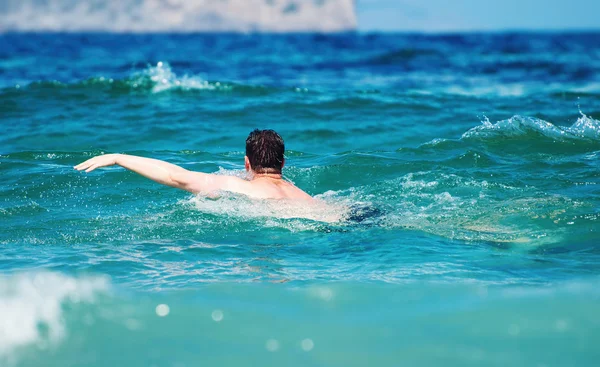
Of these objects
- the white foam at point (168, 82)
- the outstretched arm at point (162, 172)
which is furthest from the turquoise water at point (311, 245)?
the white foam at point (168, 82)

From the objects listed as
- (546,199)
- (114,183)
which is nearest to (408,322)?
(546,199)

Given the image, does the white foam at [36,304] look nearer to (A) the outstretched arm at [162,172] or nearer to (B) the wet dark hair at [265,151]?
(A) the outstretched arm at [162,172]

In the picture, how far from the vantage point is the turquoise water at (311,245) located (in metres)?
4.07

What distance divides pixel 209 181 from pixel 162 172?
473mm

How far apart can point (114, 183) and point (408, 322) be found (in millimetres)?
5654

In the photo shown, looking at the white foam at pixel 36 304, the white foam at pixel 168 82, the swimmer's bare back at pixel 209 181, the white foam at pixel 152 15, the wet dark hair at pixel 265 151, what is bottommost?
the white foam at pixel 36 304

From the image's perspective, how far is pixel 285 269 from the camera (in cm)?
563

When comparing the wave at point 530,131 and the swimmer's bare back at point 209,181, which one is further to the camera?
the wave at point 530,131

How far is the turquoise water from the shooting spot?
4.07m

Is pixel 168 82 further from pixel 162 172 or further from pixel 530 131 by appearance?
pixel 162 172

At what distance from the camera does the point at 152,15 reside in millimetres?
132750

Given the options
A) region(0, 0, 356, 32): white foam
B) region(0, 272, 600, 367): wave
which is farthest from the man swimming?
region(0, 0, 356, 32): white foam

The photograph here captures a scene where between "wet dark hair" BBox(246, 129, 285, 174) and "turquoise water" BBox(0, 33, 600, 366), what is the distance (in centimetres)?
36

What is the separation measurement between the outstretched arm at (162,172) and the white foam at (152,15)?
114788 millimetres
